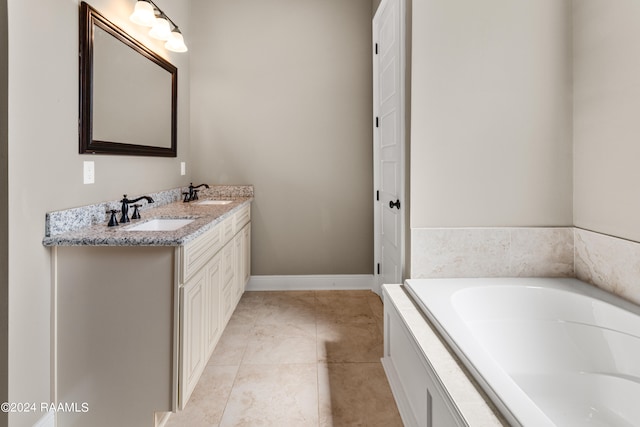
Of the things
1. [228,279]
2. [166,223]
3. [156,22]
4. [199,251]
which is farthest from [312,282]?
[156,22]

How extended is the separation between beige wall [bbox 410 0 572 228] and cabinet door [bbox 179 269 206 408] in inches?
46.0

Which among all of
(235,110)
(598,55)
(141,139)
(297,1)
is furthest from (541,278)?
(297,1)

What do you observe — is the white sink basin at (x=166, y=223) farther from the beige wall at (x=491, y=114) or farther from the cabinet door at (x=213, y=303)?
the beige wall at (x=491, y=114)

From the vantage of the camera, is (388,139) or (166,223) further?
(388,139)

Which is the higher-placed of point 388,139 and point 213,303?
point 388,139

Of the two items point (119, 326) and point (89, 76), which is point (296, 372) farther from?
point (89, 76)

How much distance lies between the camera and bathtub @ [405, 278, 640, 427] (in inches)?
54.6

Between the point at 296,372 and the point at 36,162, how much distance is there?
64.5 inches

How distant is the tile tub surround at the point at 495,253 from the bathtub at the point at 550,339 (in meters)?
0.08

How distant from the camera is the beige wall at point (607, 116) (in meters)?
1.59

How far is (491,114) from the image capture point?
77.2 inches

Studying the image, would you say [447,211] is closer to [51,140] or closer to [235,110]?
[51,140]

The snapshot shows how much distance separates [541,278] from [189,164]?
9.72 feet

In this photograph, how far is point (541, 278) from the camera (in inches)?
77.1
